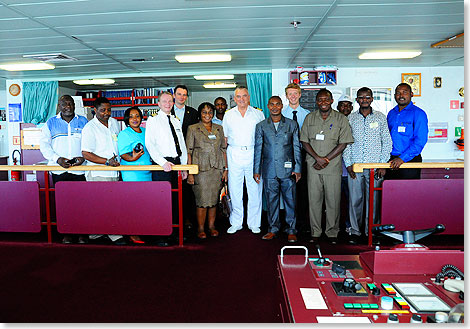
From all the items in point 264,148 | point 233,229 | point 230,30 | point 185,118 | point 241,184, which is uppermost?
point 230,30

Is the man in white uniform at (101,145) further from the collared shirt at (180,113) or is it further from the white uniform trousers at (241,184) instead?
the white uniform trousers at (241,184)

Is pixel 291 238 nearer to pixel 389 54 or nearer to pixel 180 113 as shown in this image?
pixel 180 113

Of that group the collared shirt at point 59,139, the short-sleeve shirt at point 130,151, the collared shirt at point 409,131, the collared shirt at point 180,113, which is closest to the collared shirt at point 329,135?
the collared shirt at point 409,131

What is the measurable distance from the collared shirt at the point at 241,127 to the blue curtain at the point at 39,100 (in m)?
5.63

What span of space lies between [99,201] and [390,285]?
3446 millimetres

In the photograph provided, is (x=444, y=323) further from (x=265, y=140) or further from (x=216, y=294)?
(x=265, y=140)

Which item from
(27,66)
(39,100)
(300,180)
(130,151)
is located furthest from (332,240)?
(39,100)

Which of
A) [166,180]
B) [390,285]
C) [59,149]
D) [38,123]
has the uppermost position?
[38,123]

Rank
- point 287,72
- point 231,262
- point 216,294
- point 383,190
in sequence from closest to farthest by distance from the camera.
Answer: point 216,294 → point 231,262 → point 383,190 → point 287,72

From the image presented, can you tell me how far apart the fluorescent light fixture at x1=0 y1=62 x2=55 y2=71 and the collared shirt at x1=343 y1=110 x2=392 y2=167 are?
5.72 m

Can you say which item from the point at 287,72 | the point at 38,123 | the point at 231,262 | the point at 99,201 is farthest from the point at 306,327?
the point at 38,123

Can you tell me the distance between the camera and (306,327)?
1.23 m

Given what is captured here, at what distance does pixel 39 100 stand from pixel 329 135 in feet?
23.8

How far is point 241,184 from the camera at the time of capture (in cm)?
473
